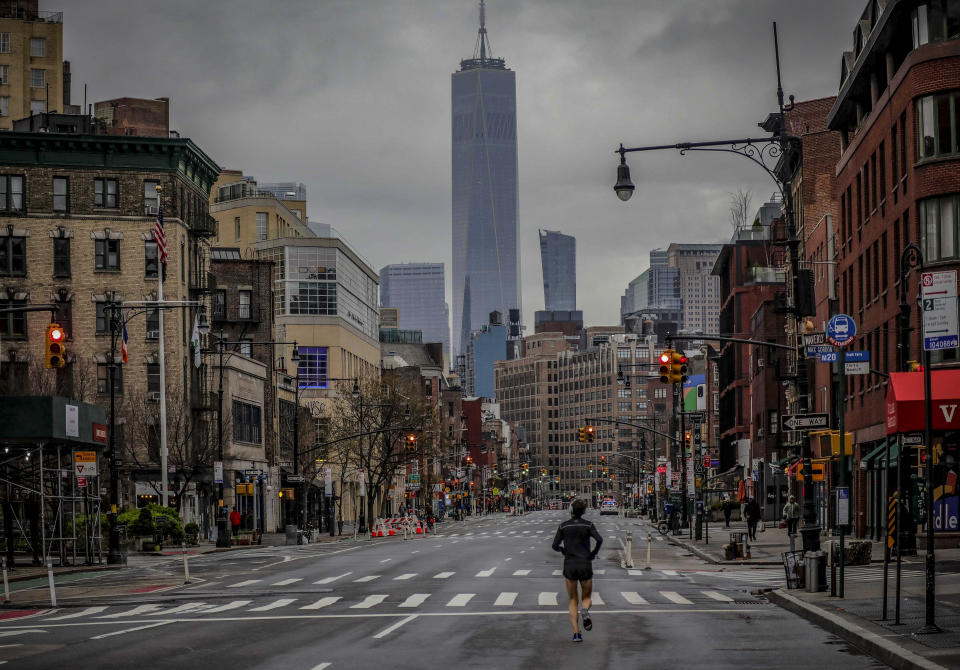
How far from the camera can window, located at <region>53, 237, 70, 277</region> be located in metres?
81.8

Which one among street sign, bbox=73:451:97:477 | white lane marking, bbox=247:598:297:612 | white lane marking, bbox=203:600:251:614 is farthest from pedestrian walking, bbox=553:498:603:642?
street sign, bbox=73:451:97:477

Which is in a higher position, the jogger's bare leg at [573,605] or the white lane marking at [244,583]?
the jogger's bare leg at [573,605]

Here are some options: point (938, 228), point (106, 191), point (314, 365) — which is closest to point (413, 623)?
point (938, 228)

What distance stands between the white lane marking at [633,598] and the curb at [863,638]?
3179 mm

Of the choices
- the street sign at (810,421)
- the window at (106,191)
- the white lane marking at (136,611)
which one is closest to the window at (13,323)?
the window at (106,191)

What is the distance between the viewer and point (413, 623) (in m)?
24.1

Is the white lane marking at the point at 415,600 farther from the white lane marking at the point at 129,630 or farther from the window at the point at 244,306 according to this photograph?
the window at the point at 244,306

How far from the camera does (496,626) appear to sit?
23.3 metres

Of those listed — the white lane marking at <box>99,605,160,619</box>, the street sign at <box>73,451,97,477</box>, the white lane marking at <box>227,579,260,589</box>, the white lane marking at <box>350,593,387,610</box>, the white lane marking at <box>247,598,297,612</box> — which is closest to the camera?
the white lane marking at <box>99,605,160,619</box>

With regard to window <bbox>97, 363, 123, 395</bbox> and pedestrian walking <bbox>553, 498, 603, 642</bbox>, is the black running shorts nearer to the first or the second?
pedestrian walking <bbox>553, 498, 603, 642</bbox>

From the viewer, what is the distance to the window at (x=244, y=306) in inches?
4016

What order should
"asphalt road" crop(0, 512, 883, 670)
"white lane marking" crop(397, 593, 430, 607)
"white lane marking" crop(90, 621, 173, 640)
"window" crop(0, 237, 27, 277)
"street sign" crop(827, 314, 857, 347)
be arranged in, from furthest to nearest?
"window" crop(0, 237, 27, 277), "white lane marking" crop(397, 593, 430, 607), "street sign" crop(827, 314, 857, 347), "white lane marking" crop(90, 621, 173, 640), "asphalt road" crop(0, 512, 883, 670)

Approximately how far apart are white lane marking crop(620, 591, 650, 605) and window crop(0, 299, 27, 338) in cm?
5681

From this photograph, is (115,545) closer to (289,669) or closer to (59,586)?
(59,586)
